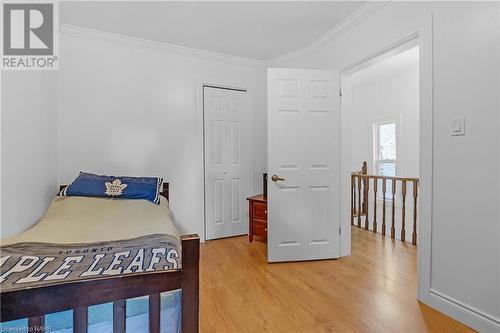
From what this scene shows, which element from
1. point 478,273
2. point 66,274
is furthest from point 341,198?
point 66,274

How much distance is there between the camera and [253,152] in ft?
12.4

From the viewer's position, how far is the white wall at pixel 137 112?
9.07 feet

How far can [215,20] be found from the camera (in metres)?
2.65

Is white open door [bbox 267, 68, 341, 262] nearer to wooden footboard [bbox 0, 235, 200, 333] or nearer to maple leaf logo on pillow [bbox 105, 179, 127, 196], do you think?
maple leaf logo on pillow [bbox 105, 179, 127, 196]

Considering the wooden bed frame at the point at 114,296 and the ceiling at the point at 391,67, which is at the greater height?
the ceiling at the point at 391,67

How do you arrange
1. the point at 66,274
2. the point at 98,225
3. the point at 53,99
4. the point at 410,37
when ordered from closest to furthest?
the point at 66,274 → the point at 98,225 → the point at 410,37 → the point at 53,99

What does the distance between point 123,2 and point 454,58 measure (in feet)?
8.56

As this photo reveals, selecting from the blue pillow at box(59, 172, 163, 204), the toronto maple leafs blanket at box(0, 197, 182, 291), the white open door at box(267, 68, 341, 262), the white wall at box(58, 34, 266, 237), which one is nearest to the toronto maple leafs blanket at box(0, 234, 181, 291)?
the toronto maple leafs blanket at box(0, 197, 182, 291)

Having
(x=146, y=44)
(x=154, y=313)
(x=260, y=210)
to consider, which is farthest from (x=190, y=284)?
A: (x=146, y=44)

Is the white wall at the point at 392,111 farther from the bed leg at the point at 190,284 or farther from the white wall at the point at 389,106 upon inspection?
the bed leg at the point at 190,284

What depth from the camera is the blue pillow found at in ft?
7.58

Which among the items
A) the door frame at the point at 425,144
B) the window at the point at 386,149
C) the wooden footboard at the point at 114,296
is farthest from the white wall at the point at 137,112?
the window at the point at 386,149

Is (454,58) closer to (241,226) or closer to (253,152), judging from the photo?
(253,152)

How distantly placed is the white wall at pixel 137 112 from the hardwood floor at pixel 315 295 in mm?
1133
